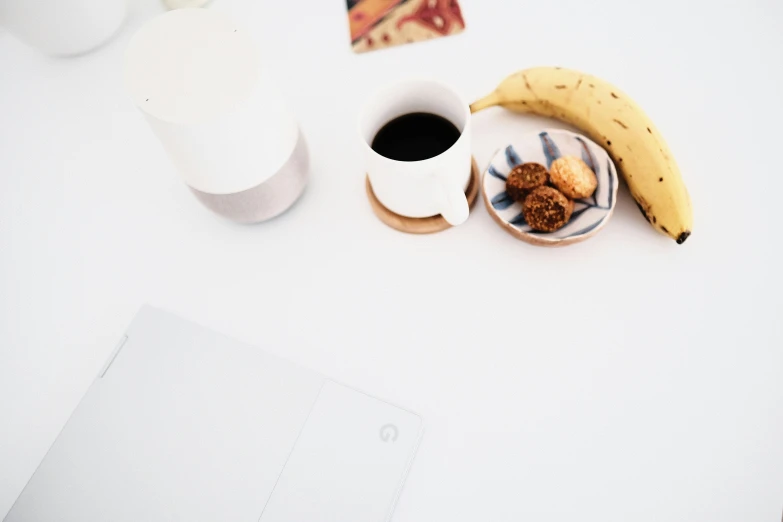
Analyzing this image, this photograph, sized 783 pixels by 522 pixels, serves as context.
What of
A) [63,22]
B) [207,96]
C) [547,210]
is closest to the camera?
[207,96]

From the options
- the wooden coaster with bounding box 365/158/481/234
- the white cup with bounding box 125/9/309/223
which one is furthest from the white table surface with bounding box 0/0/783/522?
the white cup with bounding box 125/9/309/223

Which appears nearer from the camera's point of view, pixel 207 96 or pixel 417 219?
pixel 207 96

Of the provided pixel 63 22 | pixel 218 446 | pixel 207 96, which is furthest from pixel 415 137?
pixel 63 22

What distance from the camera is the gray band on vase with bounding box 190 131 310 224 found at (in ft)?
1.75

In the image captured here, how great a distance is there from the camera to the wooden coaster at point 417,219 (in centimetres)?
58

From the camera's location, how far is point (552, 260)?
57 centimetres

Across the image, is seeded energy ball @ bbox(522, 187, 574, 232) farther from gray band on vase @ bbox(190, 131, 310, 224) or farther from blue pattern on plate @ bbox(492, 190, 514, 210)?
gray band on vase @ bbox(190, 131, 310, 224)

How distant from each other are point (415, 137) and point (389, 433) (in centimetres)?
31

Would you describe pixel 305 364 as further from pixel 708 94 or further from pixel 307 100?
pixel 708 94

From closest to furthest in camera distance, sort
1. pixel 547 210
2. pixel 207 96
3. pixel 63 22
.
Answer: pixel 207 96
pixel 547 210
pixel 63 22

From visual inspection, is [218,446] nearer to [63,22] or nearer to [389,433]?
[389,433]

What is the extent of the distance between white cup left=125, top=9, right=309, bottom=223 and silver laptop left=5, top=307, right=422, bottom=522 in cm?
20

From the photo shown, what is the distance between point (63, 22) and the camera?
675 millimetres

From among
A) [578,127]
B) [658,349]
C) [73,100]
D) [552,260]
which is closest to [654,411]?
[658,349]
